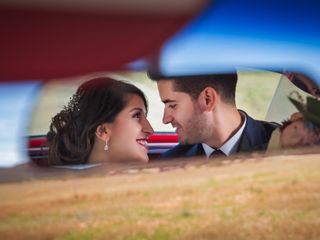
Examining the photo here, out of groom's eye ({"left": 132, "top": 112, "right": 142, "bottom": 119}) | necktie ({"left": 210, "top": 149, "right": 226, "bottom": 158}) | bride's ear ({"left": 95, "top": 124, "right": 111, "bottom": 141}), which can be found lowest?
necktie ({"left": 210, "top": 149, "right": 226, "bottom": 158})

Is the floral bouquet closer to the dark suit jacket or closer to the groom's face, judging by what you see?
the dark suit jacket

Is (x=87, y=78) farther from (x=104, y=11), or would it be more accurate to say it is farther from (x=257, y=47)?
(x=257, y=47)

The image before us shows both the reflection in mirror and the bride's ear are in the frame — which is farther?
the reflection in mirror

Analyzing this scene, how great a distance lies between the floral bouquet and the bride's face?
0.53 metres

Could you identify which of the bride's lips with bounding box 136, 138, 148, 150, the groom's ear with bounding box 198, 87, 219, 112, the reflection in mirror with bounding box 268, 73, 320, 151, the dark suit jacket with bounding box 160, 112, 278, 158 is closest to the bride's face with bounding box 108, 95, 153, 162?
the bride's lips with bounding box 136, 138, 148, 150

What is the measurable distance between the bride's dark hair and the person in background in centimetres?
18

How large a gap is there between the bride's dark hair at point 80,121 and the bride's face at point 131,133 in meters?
0.07

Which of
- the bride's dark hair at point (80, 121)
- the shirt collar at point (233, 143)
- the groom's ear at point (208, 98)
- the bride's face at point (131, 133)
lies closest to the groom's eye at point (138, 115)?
the bride's face at point (131, 133)

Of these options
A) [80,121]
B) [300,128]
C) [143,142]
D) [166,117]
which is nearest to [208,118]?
[166,117]

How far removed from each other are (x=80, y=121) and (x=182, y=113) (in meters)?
0.41

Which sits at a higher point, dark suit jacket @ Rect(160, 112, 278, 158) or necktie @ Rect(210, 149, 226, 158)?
dark suit jacket @ Rect(160, 112, 278, 158)

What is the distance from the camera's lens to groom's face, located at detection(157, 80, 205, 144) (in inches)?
86.8

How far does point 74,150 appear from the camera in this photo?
2.14 metres

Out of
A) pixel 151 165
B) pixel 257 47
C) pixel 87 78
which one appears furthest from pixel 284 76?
pixel 87 78
